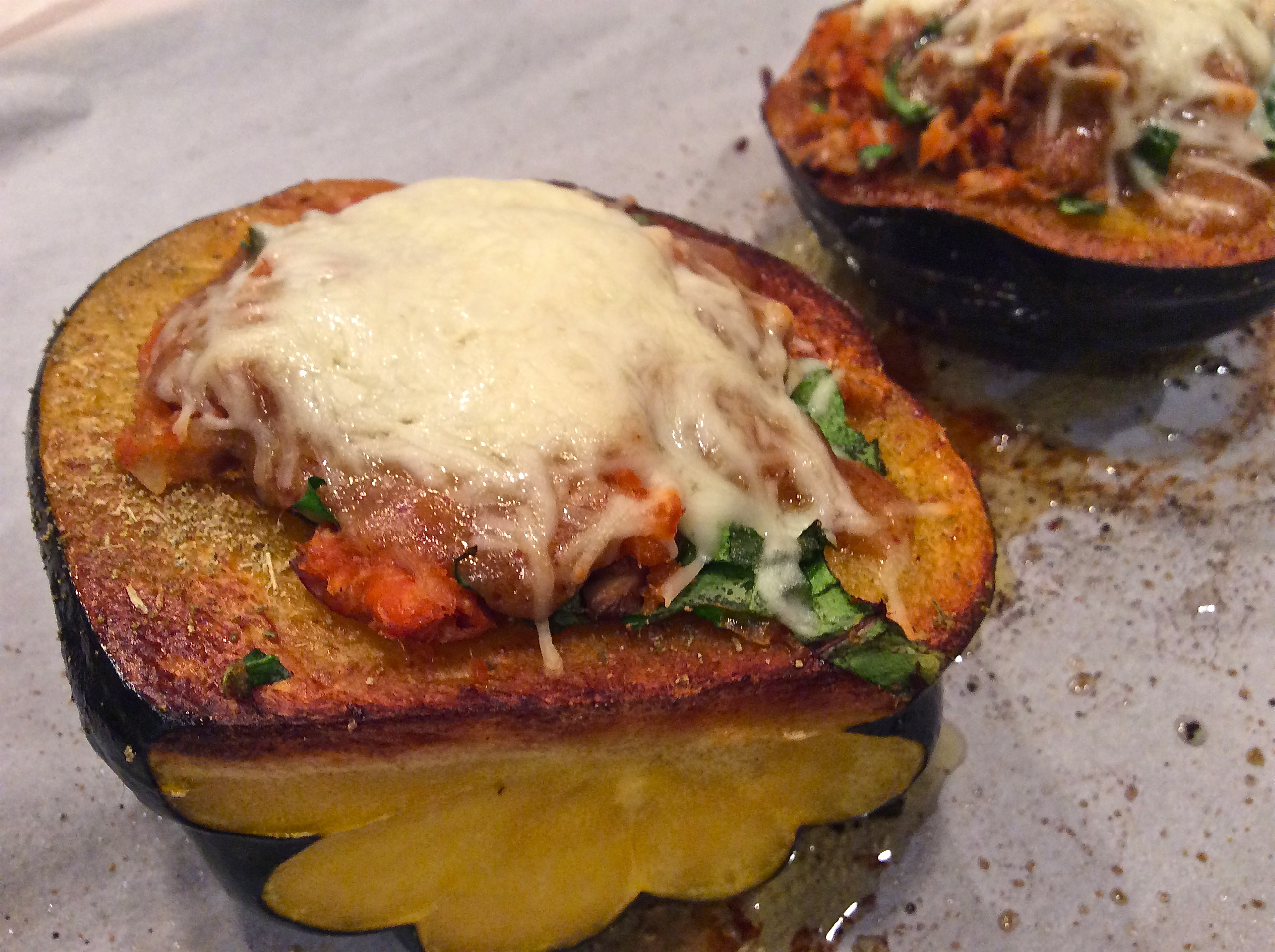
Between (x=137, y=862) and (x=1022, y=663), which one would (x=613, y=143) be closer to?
(x=1022, y=663)

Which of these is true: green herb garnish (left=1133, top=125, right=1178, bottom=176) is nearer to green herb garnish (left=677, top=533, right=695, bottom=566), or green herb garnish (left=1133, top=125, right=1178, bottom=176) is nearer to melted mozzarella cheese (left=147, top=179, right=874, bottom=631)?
melted mozzarella cheese (left=147, top=179, right=874, bottom=631)

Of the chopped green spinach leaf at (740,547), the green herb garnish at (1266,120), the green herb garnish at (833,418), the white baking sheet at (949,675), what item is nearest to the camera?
the chopped green spinach leaf at (740,547)

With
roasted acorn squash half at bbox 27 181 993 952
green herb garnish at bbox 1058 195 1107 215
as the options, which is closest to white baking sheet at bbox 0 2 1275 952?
roasted acorn squash half at bbox 27 181 993 952

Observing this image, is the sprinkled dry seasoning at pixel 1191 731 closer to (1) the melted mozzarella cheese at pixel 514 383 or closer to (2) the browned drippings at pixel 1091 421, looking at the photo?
(2) the browned drippings at pixel 1091 421

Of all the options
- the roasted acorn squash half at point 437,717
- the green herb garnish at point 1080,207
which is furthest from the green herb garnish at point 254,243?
the green herb garnish at point 1080,207

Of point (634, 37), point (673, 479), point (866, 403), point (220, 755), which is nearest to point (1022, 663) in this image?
point (866, 403)
